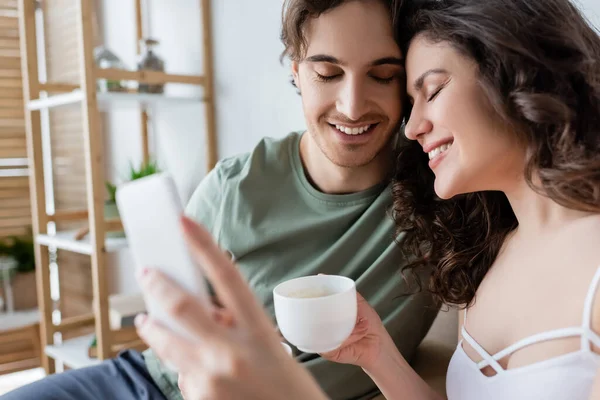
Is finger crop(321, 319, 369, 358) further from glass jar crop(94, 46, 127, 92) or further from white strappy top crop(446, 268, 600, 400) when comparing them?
glass jar crop(94, 46, 127, 92)

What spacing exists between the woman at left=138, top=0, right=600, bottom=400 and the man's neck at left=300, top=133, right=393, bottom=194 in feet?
1.03

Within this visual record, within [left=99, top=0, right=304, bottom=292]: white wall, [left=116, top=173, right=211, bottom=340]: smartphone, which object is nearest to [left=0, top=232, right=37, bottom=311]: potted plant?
[left=99, top=0, right=304, bottom=292]: white wall

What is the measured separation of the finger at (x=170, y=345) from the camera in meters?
0.41

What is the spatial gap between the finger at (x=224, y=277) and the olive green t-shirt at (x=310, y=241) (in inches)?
28.8

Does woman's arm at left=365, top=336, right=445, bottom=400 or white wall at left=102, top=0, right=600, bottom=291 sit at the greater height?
white wall at left=102, top=0, right=600, bottom=291

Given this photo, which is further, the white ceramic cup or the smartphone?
the white ceramic cup

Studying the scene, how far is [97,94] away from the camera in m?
1.85

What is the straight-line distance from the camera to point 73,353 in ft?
6.79

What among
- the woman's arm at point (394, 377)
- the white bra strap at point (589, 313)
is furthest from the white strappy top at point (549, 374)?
the woman's arm at point (394, 377)

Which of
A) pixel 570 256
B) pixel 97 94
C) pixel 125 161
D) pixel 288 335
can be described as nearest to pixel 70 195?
pixel 125 161

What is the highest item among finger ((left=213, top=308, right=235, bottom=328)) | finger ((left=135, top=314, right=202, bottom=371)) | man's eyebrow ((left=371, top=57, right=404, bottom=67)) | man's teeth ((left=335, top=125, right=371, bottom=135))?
man's eyebrow ((left=371, top=57, right=404, bottom=67))

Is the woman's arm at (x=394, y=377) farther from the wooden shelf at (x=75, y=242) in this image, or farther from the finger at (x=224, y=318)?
the wooden shelf at (x=75, y=242)

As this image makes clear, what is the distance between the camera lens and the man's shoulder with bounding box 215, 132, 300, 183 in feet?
4.22

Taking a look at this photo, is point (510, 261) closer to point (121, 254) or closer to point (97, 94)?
point (97, 94)
